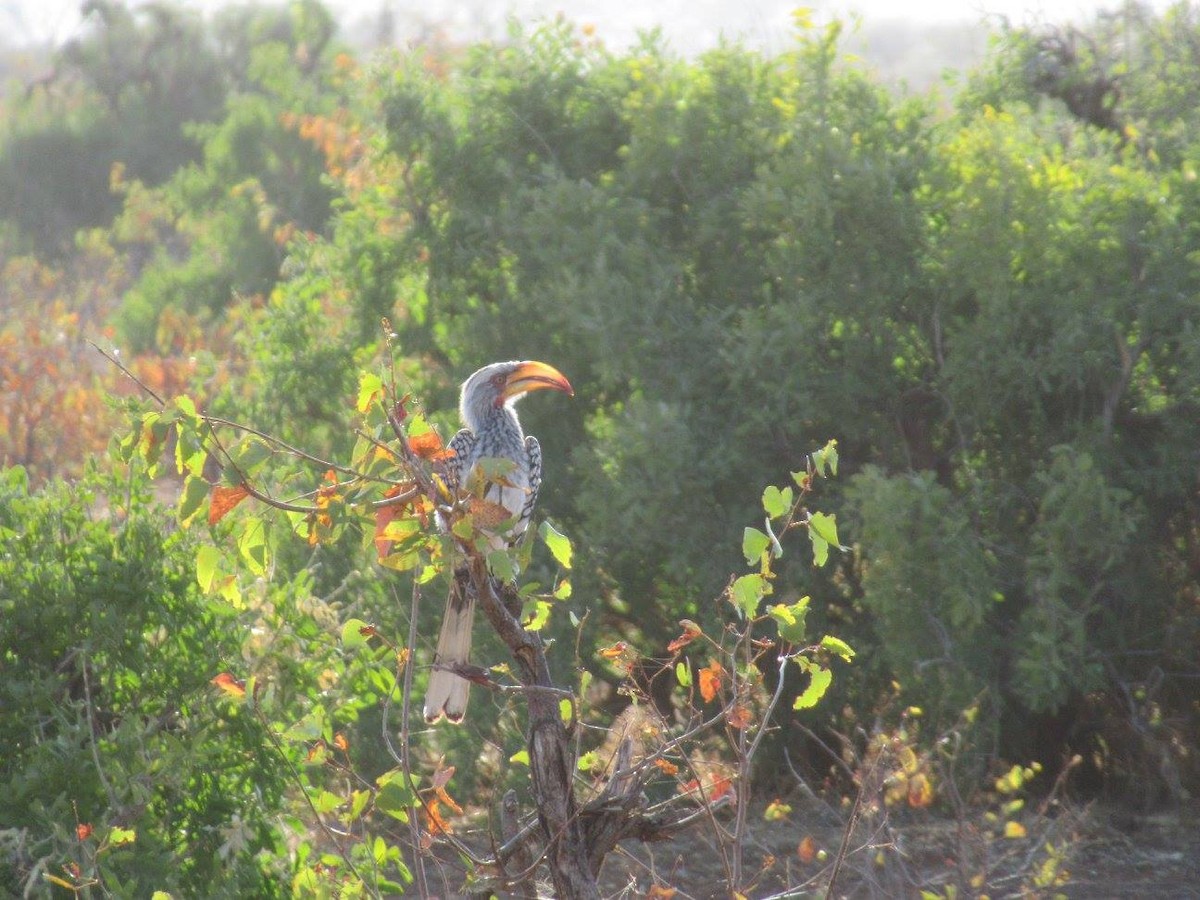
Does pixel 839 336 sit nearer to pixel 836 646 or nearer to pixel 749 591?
pixel 836 646

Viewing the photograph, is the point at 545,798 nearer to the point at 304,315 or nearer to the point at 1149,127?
the point at 304,315

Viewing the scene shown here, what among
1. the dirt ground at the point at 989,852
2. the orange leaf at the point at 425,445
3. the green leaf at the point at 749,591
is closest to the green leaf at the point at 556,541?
the orange leaf at the point at 425,445

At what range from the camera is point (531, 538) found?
252cm

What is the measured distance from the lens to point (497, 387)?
5.21 metres

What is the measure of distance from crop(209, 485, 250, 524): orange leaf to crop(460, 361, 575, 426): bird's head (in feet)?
8.48

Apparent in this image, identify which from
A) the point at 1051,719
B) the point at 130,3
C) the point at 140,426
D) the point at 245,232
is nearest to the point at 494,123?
the point at 1051,719

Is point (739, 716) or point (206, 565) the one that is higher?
point (206, 565)

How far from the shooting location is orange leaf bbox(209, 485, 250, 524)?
2.48 m

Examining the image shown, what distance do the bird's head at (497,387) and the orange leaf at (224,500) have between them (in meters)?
2.59

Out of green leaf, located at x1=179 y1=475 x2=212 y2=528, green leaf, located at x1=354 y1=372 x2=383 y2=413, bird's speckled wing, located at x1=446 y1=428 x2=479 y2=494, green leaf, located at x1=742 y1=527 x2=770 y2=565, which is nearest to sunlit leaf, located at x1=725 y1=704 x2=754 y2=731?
green leaf, located at x1=742 y1=527 x2=770 y2=565

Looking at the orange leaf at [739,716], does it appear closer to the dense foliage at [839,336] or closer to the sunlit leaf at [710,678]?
the sunlit leaf at [710,678]

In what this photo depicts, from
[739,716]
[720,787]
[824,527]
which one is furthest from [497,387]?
[824,527]

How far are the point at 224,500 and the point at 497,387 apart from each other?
274 centimetres

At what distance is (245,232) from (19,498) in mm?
9403
